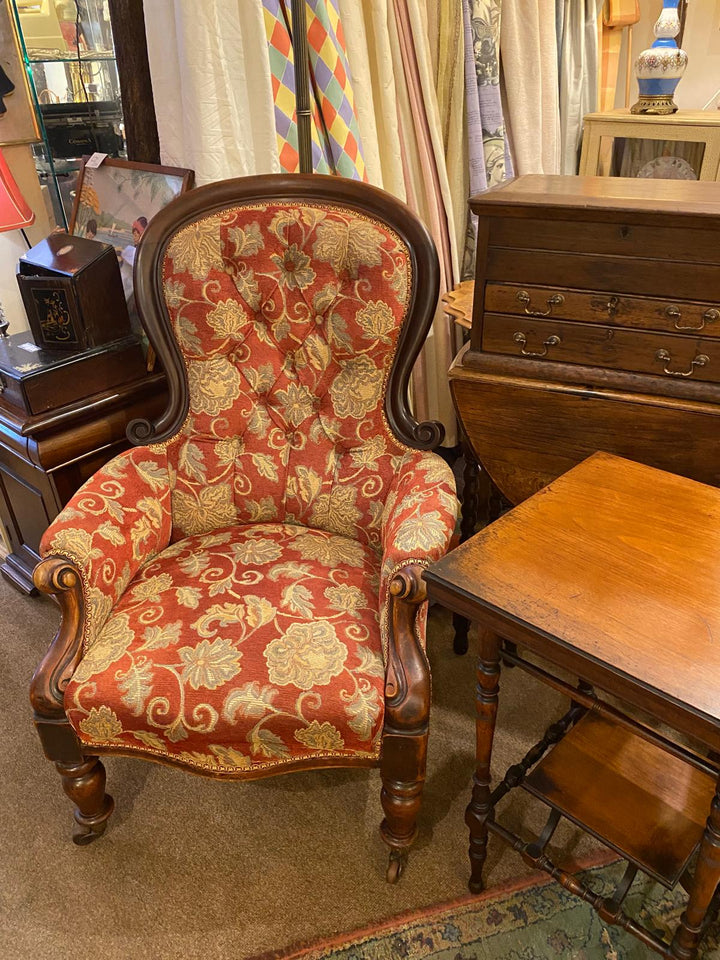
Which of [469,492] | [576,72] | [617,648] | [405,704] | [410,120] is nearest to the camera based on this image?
[617,648]

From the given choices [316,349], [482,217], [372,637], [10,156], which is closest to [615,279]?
[482,217]

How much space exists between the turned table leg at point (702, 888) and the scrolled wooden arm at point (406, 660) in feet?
1.42

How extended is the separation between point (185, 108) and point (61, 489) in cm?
94

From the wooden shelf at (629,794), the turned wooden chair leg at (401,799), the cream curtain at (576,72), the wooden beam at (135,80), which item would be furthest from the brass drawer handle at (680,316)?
the cream curtain at (576,72)

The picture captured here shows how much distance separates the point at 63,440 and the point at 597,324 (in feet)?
3.93

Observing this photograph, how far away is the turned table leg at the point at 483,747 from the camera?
114 cm

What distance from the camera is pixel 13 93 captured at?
188cm

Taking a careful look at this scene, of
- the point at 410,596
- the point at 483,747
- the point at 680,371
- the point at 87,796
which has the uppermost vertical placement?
the point at 680,371

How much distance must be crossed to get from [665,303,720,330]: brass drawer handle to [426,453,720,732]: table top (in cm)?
27

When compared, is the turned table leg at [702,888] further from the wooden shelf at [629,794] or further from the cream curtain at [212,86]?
the cream curtain at [212,86]

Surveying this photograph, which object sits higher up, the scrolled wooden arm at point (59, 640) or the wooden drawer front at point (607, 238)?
the wooden drawer front at point (607, 238)

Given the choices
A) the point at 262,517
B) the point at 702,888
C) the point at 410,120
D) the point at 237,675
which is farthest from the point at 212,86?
the point at 702,888

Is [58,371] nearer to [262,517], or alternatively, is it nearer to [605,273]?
[262,517]

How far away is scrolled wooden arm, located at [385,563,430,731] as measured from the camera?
1.18 m
